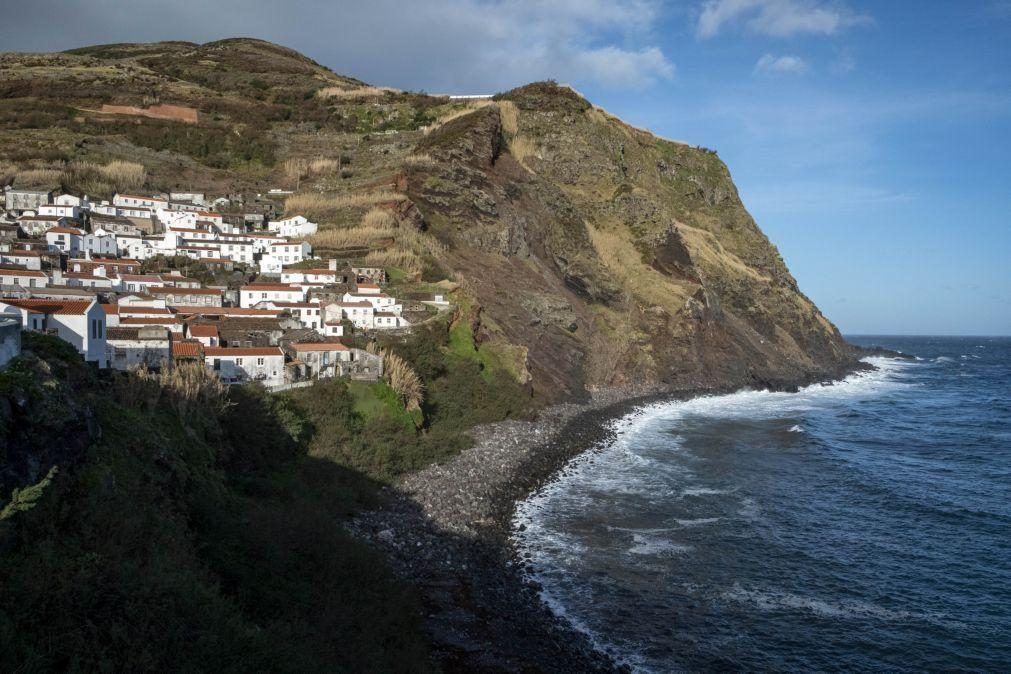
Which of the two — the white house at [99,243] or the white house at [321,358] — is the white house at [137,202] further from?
the white house at [321,358]

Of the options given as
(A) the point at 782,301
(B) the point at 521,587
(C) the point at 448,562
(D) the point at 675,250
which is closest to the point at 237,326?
(C) the point at 448,562

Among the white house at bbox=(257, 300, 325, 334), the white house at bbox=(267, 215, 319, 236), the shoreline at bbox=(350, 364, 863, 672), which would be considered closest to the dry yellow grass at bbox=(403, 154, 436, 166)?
the white house at bbox=(267, 215, 319, 236)

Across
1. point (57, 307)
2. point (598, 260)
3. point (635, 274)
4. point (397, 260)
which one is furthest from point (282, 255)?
point (635, 274)

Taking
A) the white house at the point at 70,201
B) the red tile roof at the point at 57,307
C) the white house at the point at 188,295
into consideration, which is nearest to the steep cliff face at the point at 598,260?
the white house at the point at 188,295

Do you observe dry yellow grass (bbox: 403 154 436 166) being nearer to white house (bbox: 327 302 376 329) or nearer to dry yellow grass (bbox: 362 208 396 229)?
dry yellow grass (bbox: 362 208 396 229)

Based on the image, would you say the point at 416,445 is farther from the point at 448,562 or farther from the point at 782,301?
the point at 782,301

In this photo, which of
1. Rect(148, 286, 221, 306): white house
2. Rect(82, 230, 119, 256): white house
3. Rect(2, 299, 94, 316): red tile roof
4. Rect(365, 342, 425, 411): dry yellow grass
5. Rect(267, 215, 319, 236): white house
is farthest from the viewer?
Rect(267, 215, 319, 236): white house
